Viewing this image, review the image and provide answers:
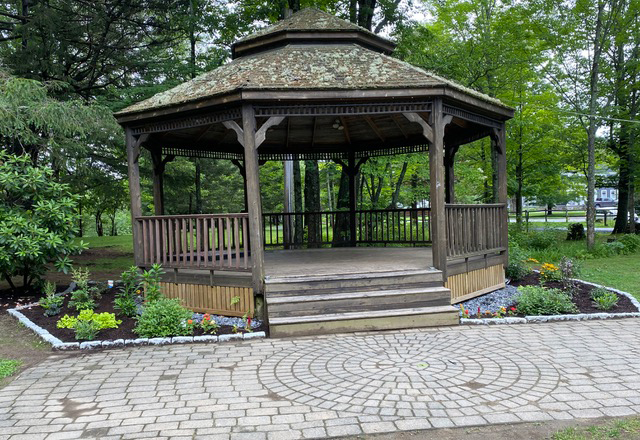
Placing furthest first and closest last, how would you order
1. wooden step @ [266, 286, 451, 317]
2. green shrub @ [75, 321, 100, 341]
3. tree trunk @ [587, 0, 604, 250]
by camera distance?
tree trunk @ [587, 0, 604, 250], wooden step @ [266, 286, 451, 317], green shrub @ [75, 321, 100, 341]

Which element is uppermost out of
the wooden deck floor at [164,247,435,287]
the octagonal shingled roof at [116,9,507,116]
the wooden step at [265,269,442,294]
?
the octagonal shingled roof at [116,9,507,116]

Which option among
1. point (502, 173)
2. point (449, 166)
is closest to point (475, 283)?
point (502, 173)

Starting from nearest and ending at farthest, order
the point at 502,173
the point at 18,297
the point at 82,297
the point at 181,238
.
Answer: the point at 82,297 → the point at 181,238 → the point at 502,173 → the point at 18,297

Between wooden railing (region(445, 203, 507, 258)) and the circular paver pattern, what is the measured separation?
2.13 metres

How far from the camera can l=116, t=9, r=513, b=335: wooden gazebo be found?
6215 millimetres

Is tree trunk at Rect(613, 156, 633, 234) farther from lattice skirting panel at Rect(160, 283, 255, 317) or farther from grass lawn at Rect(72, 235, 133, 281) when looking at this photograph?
grass lawn at Rect(72, 235, 133, 281)

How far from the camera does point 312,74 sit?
685 centimetres

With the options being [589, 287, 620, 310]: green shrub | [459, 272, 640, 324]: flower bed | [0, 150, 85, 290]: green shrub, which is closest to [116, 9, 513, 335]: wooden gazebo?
[459, 272, 640, 324]: flower bed

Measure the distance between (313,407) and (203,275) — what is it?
4041 millimetres

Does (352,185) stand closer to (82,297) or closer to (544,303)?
(544,303)

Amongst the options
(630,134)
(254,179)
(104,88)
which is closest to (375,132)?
(254,179)

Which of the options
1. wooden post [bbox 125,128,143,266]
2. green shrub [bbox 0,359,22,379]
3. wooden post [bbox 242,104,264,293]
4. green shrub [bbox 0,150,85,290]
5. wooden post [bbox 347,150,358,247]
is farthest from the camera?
wooden post [bbox 347,150,358,247]

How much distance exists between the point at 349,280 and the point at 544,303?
114 inches

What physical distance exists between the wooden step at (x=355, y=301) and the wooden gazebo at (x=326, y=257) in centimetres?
1
